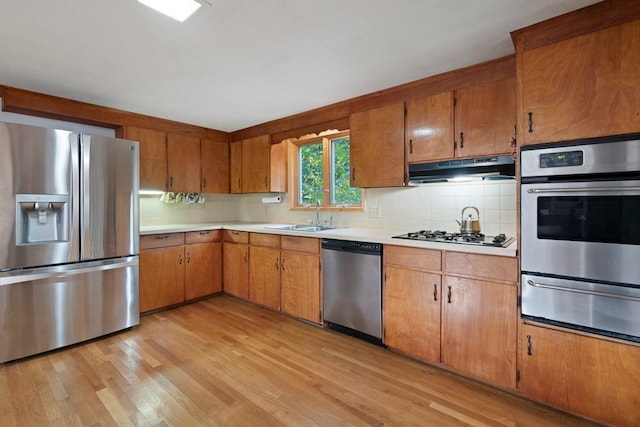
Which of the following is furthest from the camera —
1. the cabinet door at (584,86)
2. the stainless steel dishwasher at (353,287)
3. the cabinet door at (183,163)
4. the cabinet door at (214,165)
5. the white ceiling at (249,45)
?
the cabinet door at (214,165)

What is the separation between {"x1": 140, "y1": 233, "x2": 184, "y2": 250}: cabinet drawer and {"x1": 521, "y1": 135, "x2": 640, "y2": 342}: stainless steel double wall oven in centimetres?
330

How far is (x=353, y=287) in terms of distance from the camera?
2.65 m

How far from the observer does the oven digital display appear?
166cm

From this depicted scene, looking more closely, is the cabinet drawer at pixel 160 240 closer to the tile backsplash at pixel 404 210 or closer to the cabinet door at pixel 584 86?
the tile backsplash at pixel 404 210

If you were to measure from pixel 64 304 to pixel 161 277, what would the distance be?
35.7 inches

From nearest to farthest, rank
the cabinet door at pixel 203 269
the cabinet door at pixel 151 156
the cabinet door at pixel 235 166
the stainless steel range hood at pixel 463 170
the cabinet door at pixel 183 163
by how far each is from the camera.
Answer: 1. the stainless steel range hood at pixel 463 170
2. the cabinet door at pixel 151 156
3. the cabinet door at pixel 203 269
4. the cabinet door at pixel 183 163
5. the cabinet door at pixel 235 166

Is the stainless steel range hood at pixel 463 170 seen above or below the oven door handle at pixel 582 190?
above

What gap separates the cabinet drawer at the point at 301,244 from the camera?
9.58ft

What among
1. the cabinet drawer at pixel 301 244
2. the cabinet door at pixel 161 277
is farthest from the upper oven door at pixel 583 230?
the cabinet door at pixel 161 277

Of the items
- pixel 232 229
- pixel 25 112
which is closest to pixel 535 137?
pixel 232 229

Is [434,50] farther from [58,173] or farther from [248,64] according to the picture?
[58,173]

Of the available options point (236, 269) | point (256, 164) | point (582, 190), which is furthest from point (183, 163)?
point (582, 190)

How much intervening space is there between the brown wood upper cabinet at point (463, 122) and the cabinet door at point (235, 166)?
2.52 metres

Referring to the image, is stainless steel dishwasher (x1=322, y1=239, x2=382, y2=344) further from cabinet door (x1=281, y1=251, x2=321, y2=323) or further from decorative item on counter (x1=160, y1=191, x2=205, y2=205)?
decorative item on counter (x1=160, y1=191, x2=205, y2=205)
